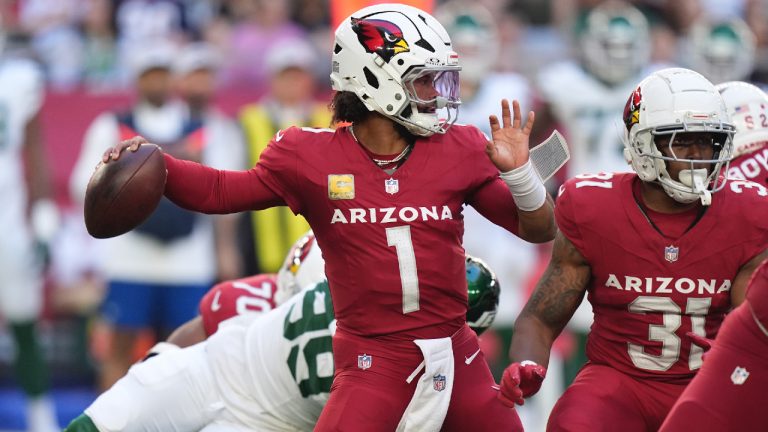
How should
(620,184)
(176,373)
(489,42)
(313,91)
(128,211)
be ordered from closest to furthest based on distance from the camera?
(128,211) → (620,184) → (176,373) → (489,42) → (313,91)

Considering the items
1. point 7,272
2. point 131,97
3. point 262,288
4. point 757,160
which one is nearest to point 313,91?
point 131,97

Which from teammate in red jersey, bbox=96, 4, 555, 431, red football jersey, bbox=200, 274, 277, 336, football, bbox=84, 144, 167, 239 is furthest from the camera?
red football jersey, bbox=200, 274, 277, 336

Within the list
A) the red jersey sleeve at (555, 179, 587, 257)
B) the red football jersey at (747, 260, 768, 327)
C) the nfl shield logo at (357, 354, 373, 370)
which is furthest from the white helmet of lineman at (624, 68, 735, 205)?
the nfl shield logo at (357, 354, 373, 370)

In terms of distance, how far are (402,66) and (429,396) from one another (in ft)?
3.26

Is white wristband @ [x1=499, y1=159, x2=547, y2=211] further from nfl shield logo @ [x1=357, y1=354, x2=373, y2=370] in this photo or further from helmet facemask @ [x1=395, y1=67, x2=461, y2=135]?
nfl shield logo @ [x1=357, y1=354, x2=373, y2=370]

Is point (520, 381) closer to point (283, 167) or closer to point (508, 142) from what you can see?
point (508, 142)

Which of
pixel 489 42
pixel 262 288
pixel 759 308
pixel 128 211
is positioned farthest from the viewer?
pixel 489 42

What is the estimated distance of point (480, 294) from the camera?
16.4ft

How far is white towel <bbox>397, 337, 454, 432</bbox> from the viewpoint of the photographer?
14.3 feet

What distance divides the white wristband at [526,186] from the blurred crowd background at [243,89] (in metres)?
3.98

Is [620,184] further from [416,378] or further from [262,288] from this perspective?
[262,288]

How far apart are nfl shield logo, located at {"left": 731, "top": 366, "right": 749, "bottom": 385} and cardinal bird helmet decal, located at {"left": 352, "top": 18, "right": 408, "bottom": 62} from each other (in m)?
1.36

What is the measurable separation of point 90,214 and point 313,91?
5.73 meters

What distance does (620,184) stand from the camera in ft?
15.0
